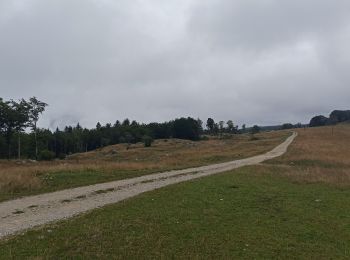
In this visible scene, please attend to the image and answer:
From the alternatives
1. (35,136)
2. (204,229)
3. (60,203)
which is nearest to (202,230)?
(204,229)

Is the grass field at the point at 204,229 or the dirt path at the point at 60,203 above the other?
the dirt path at the point at 60,203

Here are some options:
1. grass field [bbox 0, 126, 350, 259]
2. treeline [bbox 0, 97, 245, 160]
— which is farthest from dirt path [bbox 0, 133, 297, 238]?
treeline [bbox 0, 97, 245, 160]

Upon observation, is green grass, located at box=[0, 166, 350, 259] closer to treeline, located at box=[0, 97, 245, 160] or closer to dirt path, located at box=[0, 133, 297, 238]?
dirt path, located at box=[0, 133, 297, 238]

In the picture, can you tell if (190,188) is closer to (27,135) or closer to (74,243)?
(74,243)

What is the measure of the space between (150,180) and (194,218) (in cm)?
1452

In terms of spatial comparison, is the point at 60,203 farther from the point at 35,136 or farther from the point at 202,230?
the point at 35,136

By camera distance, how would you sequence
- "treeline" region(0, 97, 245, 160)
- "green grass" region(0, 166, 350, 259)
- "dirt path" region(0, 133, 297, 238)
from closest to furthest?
1. "green grass" region(0, 166, 350, 259)
2. "dirt path" region(0, 133, 297, 238)
3. "treeline" region(0, 97, 245, 160)

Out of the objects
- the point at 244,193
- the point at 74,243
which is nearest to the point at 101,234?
the point at 74,243

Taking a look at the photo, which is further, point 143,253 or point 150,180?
point 150,180

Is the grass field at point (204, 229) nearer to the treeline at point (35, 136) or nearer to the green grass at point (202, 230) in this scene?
the green grass at point (202, 230)

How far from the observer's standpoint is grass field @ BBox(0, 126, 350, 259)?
12414 mm

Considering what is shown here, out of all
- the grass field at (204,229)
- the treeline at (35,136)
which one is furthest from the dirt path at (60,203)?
the treeline at (35,136)

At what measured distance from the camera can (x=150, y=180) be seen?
102 ft

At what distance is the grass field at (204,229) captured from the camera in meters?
12.4
